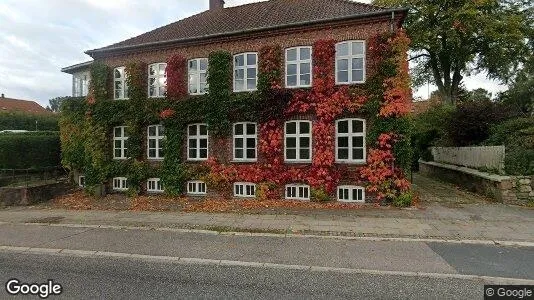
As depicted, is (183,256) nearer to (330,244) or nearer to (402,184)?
(330,244)

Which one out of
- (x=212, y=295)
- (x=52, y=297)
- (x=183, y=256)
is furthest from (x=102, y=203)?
(x=212, y=295)

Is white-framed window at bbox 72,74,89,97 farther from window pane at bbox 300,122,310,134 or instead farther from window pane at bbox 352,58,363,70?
window pane at bbox 352,58,363,70

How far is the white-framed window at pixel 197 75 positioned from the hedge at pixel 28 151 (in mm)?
9256

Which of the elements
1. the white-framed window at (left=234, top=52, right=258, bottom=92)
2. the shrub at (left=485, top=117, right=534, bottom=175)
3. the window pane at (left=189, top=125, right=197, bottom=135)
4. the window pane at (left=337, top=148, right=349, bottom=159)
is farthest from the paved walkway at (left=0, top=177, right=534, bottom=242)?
the white-framed window at (left=234, top=52, right=258, bottom=92)

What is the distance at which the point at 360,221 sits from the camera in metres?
10.2

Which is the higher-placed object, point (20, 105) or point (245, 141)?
point (20, 105)

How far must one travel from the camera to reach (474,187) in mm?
15477

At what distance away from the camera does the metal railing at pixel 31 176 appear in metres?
15.9

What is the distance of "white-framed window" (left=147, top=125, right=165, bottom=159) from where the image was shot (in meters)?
16.6

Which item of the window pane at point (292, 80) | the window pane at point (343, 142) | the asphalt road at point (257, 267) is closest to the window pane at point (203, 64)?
the window pane at point (292, 80)

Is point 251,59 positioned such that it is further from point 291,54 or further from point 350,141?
point 350,141

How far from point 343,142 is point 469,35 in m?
18.2

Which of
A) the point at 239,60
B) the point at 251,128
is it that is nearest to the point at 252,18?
the point at 239,60

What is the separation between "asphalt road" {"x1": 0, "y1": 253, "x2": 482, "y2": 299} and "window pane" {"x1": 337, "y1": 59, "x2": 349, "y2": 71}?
9.89 meters
